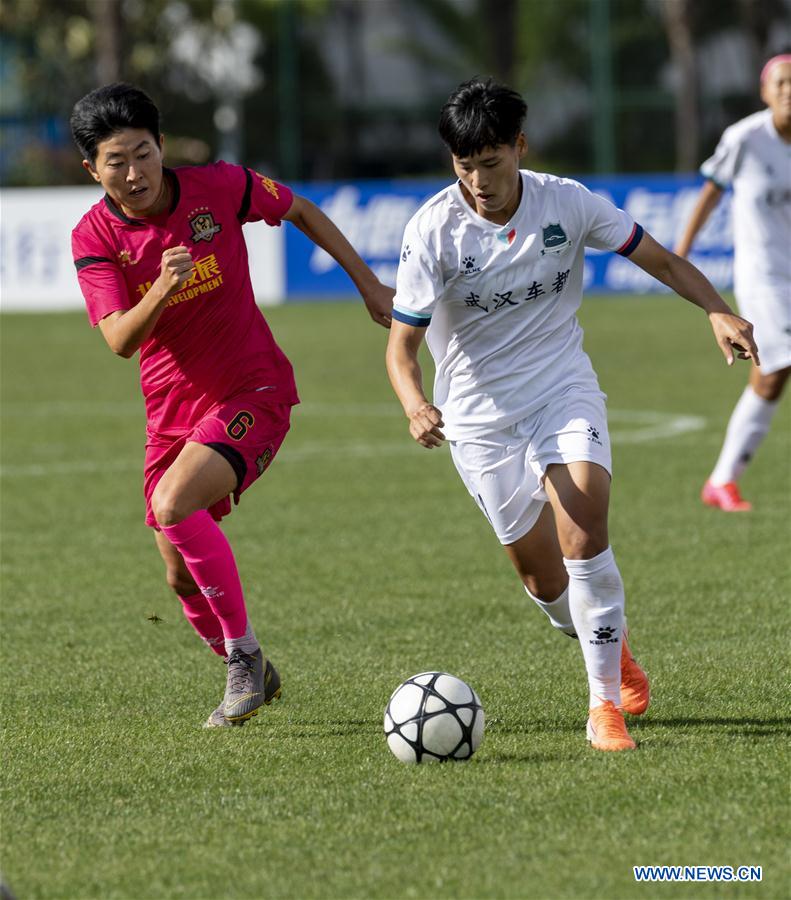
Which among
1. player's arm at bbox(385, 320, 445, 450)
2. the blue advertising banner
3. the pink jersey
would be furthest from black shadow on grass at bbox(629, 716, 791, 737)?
the blue advertising banner

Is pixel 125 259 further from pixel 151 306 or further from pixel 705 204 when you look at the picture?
pixel 705 204

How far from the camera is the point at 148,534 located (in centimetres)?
973

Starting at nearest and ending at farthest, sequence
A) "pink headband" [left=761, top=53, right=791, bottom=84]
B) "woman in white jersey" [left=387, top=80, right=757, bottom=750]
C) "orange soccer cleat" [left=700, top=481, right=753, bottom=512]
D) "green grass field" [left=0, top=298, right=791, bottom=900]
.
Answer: "green grass field" [left=0, top=298, right=791, bottom=900], "woman in white jersey" [left=387, top=80, right=757, bottom=750], "pink headband" [left=761, top=53, right=791, bottom=84], "orange soccer cleat" [left=700, top=481, right=753, bottom=512]

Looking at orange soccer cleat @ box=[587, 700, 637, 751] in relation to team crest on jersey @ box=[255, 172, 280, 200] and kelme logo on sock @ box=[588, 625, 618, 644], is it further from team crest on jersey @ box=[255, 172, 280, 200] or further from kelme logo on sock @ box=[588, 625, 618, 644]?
team crest on jersey @ box=[255, 172, 280, 200]

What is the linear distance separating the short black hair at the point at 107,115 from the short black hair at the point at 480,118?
104 centimetres

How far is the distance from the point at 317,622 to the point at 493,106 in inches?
117

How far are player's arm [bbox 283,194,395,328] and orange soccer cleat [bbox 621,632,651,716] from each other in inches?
55.6

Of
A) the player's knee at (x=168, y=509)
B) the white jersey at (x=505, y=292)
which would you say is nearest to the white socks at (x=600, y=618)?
the white jersey at (x=505, y=292)

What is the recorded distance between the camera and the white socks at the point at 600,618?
5.31 meters

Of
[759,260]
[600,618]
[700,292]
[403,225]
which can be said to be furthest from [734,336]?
[403,225]

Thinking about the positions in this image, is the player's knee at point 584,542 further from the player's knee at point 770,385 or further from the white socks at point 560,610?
the player's knee at point 770,385

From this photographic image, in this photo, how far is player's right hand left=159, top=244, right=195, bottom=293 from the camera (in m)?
5.23

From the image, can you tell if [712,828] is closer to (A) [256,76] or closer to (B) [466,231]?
(B) [466,231]

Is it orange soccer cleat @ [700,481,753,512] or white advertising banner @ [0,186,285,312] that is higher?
orange soccer cleat @ [700,481,753,512]
